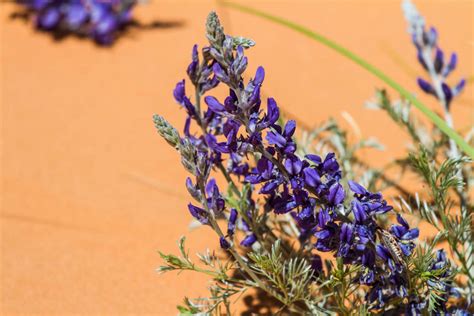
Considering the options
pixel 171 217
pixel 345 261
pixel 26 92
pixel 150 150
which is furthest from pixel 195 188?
pixel 26 92

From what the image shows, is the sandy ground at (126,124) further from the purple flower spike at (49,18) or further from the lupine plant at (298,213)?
the lupine plant at (298,213)

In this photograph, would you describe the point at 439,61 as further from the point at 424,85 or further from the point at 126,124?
the point at 126,124

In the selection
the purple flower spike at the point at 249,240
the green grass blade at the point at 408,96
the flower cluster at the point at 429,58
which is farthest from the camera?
the flower cluster at the point at 429,58

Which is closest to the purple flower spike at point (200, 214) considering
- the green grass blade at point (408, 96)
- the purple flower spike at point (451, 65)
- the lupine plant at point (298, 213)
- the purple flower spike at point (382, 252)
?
the lupine plant at point (298, 213)

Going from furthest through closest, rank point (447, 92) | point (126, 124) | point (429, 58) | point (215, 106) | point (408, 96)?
Answer: point (126, 124)
point (429, 58)
point (447, 92)
point (408, 96)
point (215, 106)

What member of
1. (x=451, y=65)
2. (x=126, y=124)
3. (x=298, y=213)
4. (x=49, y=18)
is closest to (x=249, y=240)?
(x=298, y=213)

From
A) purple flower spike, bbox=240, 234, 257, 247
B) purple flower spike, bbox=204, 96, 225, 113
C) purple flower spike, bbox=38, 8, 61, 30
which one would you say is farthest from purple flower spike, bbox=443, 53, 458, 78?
purple flower spike, bbox=38, 8, 61, 30
